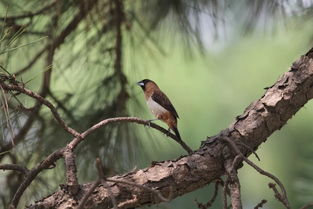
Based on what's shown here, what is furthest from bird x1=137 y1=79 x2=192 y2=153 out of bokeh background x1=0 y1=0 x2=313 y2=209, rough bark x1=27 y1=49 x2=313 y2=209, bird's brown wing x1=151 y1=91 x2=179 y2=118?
rough bark x1=27 y1=49 x2=313 y2=209

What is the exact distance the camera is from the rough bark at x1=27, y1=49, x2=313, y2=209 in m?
1.12

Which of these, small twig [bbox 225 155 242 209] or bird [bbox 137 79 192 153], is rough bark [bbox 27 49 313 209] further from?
bird [bbox 137 79 192 153]

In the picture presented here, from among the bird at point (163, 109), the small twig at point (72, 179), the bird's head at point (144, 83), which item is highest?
the bird's head at point (144, 83)

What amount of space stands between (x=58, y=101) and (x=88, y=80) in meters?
0.13

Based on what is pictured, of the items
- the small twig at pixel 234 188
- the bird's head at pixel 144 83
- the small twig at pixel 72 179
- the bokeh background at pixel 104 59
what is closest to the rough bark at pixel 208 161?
the small twig at pixel 72 179

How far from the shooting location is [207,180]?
46.4 inches

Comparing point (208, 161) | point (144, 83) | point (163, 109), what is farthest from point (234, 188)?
point (144, 83)

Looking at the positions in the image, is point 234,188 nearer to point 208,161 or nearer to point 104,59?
point 208,161

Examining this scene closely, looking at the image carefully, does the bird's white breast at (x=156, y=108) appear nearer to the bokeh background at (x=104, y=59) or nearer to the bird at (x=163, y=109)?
the bird at (x=163, y=109)

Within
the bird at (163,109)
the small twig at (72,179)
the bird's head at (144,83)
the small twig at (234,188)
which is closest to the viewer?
the small twig at (234,188)

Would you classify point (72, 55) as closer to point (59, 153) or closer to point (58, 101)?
point (58, 101)

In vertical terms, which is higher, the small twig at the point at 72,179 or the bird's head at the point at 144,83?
the bird's head at the point at 144,83

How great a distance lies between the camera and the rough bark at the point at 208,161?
3.69 feet

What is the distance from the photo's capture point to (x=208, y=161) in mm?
1178
